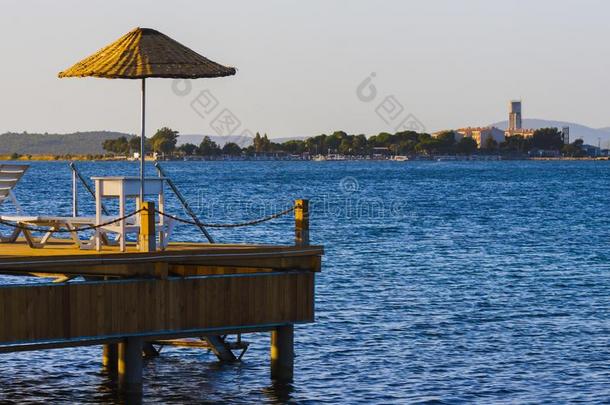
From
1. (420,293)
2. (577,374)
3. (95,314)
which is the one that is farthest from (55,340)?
(420,293)

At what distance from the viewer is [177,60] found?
18.0 m

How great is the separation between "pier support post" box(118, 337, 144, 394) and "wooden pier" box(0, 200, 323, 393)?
14 millimetres

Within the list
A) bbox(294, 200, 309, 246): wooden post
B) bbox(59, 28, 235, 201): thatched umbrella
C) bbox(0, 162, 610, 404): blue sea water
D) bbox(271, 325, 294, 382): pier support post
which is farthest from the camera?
bbox(0, 162, 610, 404): blue sea water

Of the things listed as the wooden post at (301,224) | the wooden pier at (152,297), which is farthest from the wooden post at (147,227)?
the wooden post at (301,224)

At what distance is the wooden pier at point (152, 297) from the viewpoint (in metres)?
16.0

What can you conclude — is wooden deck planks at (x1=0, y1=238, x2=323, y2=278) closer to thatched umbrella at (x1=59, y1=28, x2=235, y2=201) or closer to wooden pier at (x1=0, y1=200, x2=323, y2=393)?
wooden pier at (x1=0, y1=200, x2=323, y2=393)

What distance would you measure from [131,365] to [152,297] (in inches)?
44.2

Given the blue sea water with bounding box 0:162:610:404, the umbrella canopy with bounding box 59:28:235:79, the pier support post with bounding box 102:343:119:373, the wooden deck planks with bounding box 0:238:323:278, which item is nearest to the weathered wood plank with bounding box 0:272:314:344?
the wooden deck planks with bounding box 0:238:323:278

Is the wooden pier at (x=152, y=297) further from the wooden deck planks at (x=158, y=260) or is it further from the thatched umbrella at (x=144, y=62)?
the thatched umbrella at (x=144, y=62)

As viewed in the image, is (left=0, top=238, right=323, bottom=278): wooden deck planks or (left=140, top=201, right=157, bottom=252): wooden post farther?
(left=140, top=201, right=157, bottom=252): wooden post

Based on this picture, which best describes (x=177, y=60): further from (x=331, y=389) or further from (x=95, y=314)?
(x=331, y=389)

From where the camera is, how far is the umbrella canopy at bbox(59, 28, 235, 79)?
17.6 m

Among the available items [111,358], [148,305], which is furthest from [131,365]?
[111,358]

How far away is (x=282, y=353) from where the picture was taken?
18.5m
